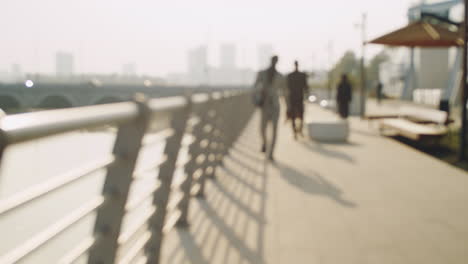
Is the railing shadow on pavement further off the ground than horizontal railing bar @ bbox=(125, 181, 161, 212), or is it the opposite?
horizontal railing bar @ bbox=(125, 181, 161, 212)

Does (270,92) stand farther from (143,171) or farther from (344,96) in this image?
(344,96)

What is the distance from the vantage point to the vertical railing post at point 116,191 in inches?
110

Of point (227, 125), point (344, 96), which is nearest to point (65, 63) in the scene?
point (344, 96)

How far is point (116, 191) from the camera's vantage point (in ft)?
9.58

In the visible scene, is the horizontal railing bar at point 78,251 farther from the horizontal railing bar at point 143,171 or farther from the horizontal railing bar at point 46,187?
the horizontal railing bar at point 143,171

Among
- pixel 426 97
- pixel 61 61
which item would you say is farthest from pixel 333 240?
pixel 61 61

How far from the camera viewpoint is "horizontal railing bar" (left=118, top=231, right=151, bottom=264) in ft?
11.1

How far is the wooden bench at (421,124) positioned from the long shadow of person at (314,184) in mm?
3989

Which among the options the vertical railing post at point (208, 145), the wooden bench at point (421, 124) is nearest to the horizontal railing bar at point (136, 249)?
the vertical railing post at point (208, 145)

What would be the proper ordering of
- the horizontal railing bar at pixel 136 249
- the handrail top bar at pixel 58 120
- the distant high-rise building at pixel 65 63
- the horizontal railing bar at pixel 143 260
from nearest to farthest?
the handrail top bar at pixel 58 120, the horizontal railing bar at pixel 136 249, the horizontal railing bar at pixel 143 260, the distant high-rise building at pixel 65 63

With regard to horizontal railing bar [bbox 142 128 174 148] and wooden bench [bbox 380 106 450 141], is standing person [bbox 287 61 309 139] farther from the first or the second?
horizontal railing bar [bbox 142 128 174 148]

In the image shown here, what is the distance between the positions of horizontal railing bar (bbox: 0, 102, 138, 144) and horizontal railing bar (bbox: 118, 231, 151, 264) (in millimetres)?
919

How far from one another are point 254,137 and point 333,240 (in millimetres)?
11979

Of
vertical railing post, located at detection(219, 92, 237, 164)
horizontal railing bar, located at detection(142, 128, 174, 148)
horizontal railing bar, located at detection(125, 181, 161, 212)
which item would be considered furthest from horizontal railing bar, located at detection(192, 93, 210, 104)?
vertical railing post, located at detection(219, 92, 237, 164)
